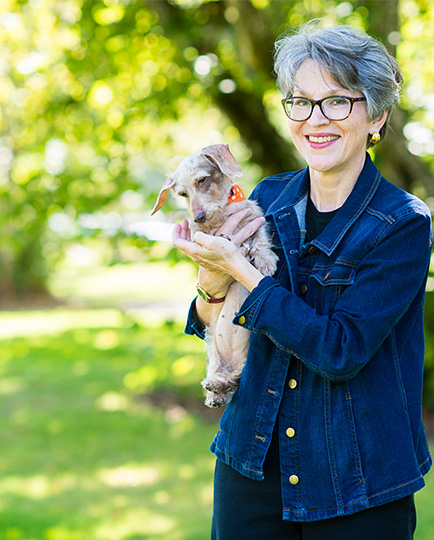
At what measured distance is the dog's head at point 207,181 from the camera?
2576 millimetres

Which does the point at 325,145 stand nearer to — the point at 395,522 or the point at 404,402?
the point at 404,402

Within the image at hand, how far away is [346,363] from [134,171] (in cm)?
585

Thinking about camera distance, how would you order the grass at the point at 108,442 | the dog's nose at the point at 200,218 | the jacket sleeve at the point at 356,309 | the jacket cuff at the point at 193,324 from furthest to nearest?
the grass at the point at 108,442
the jacket cuff at the point at 193,324
the dog's nose at the point at 200,218
the jacket sleeve at the point at 356,309

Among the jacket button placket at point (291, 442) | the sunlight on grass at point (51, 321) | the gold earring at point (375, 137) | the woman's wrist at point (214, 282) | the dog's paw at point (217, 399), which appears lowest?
the jacket button placket at point (291, 442)

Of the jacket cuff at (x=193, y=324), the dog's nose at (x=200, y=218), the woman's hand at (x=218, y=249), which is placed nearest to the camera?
the woman's hand at (x=218, y=249)

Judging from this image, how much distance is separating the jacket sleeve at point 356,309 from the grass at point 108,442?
3241mm

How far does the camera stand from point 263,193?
270cm

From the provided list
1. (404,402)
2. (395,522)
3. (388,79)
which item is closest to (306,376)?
(404,402)

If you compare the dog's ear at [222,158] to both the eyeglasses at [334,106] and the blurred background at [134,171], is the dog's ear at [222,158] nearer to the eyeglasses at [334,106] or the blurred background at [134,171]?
the eyeglasses at [334,106]

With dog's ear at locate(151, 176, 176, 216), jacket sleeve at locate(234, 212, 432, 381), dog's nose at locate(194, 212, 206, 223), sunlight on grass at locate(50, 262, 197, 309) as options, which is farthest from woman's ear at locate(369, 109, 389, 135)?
sunlight on grass at locate(50, 262, 197, 309)

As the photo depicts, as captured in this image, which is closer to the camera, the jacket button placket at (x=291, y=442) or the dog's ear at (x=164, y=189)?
the jacket button placket at (x=291, y=442)

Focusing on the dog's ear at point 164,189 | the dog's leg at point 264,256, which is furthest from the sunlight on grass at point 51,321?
the dog's leg at point 264,256

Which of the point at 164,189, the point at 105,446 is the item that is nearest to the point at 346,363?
the point at 164,189

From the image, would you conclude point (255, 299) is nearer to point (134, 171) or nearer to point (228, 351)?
point (228, 351)
